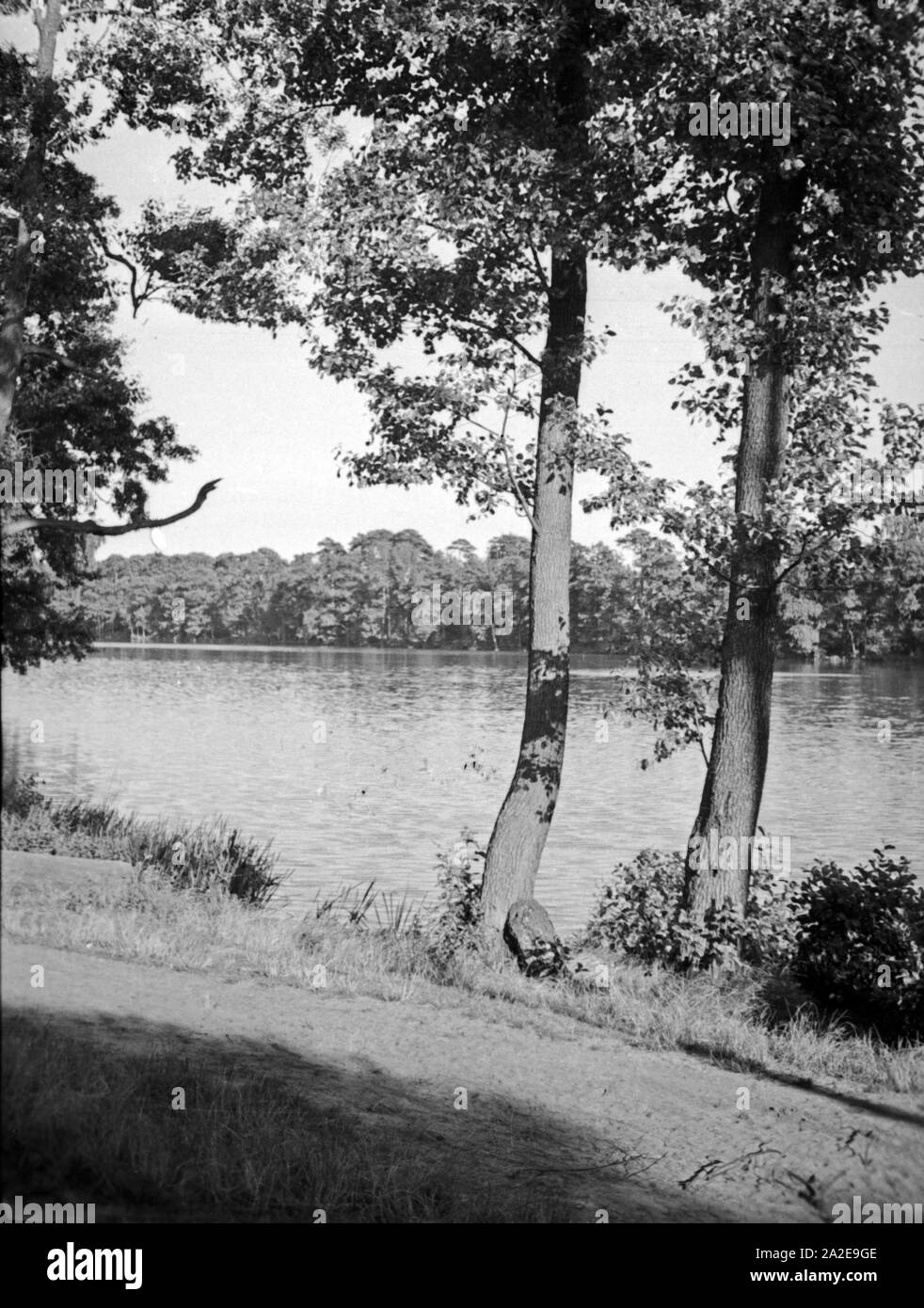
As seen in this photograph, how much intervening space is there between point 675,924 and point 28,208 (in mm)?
11179

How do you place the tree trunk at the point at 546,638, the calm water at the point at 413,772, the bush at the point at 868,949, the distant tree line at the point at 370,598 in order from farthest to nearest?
the distant tree line at the point at 370,598 < the calm water at the point at 413,772 < the tree trunk at the point at 546,638 < the bush at the point at 868,949

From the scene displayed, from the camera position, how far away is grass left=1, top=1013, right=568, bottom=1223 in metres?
3.00

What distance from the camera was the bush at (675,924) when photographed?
39.2 ft

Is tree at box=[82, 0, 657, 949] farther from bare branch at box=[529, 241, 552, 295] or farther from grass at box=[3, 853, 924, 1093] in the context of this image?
grass at box=[3, 853, 924, 1093]

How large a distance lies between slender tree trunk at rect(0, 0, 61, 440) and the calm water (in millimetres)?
4142

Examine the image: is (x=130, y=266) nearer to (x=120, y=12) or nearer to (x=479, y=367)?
(x=120, y=12)

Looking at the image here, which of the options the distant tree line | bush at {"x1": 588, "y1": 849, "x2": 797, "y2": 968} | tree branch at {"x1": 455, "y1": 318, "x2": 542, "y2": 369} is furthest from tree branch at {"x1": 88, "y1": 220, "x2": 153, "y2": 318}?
the distant tree line

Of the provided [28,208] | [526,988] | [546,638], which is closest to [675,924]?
[526,988]

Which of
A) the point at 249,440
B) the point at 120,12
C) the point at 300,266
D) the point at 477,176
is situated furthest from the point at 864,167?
the point at 249,440

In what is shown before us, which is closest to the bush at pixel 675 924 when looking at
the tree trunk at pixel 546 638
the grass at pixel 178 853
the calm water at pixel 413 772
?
the tree trunk at pixel 546 638

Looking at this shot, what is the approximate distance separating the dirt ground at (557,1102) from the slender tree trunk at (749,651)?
10.6 feet

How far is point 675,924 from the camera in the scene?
1219cm

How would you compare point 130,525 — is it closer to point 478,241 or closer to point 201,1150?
point 478,241

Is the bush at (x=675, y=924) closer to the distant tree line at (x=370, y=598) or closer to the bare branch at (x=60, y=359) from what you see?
the bare branch at (x=60, y=359)
